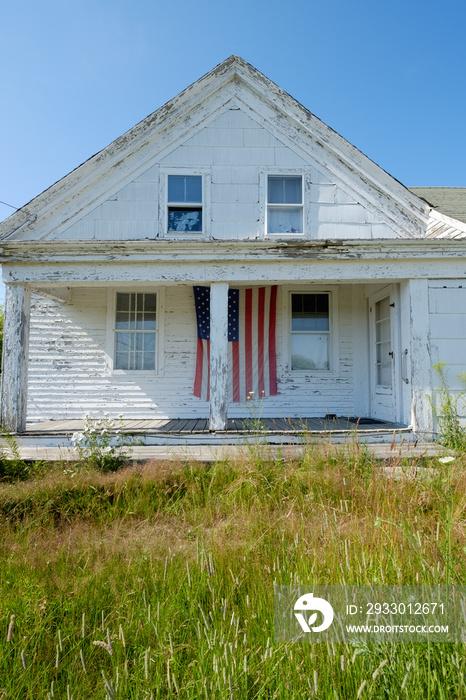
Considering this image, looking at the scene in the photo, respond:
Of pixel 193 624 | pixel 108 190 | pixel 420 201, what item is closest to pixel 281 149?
pixel 420 201

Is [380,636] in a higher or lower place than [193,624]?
higher

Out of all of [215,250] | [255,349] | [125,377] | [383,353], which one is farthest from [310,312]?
[125,377]

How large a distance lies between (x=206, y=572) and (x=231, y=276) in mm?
4956

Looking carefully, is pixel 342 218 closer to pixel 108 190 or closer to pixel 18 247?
pixel 108 190

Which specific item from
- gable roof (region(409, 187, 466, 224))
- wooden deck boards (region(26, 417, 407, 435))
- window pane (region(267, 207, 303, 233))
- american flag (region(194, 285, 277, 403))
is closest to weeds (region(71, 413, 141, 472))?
wooden deck boards (region(26, 417, 407, 435))

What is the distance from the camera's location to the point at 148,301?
937cm

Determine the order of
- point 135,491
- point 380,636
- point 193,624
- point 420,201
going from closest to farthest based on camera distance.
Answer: point 380,636
point 193,624
point 135,491
point 420,201

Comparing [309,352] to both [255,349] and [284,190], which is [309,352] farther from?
[284,190]

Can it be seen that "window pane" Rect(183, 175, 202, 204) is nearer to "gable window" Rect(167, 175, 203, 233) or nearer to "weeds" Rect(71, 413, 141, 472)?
"gable window" Rect(167, 175, 203, 233)

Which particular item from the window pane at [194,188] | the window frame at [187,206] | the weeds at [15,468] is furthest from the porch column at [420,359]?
the weeds at [15,468]

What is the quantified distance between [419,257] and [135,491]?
18.5ft

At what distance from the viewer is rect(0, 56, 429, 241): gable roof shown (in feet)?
25.4

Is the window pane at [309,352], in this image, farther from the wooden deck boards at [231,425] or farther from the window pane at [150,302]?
the window pane at [150,302]

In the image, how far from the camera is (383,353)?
8.46 meters
